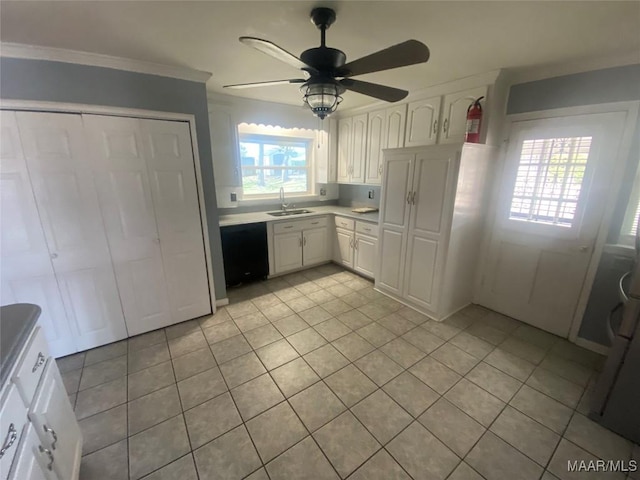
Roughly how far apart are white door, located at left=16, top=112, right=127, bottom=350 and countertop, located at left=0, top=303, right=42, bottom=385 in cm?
109

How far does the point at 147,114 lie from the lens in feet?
7.11

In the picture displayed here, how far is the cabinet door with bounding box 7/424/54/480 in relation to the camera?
84cm

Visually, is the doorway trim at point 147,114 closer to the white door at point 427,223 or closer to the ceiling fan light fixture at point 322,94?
the ceiling fan light fixture at point 322,94

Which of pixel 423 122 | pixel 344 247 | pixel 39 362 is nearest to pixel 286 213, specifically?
pixel 344 247

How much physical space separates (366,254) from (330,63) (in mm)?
2534

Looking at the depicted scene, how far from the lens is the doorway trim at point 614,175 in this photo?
1.96 m

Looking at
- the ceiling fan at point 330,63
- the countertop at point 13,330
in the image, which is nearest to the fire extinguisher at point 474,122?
the ceiling fan at point 330,63

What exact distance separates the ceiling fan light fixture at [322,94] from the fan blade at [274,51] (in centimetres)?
8

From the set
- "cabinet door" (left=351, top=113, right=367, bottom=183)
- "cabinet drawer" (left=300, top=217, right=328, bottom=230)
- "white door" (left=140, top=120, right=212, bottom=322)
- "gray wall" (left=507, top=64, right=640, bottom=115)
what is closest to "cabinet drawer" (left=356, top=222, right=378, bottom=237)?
"cabinet drawer" (left=300, top=217, right=328, bottom=230)

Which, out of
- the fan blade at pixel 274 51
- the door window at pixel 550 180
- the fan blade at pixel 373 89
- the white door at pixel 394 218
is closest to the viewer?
the fan blade at pixel 274 51

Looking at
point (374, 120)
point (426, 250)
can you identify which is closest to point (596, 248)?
point (426, 250)

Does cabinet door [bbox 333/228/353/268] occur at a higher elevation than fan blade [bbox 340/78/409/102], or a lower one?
Answer: lower

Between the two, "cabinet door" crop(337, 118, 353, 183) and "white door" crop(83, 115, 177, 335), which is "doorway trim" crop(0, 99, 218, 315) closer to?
"white door" crop(83, 115, 177, 335)

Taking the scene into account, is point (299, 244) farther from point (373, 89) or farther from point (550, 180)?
point (550, 180)
